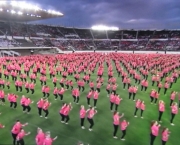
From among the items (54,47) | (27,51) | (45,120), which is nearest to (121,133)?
(45,120)

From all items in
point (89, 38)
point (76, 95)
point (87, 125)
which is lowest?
point (87, 125)

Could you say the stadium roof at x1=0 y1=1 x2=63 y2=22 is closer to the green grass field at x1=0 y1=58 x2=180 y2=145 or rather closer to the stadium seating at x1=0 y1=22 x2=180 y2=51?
the stadium seating at x1=0 y1=22 x2=180 y2=51

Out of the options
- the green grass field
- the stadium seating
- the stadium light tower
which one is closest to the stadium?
the green grass field

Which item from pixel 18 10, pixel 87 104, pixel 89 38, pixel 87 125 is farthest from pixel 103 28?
pixel 87 125

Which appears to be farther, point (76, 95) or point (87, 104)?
point (87, 104)

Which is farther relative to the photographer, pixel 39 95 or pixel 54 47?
pixel 54 47

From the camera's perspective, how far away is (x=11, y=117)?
48.9 ft

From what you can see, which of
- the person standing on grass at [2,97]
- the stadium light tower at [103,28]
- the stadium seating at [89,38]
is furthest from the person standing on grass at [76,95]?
the stadium light tower at [103,28]

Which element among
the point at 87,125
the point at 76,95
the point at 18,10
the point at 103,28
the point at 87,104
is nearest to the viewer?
the point at 87,125

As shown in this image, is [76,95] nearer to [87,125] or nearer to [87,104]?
[87,104]

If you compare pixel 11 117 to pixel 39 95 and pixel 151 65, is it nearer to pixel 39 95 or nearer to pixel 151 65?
pixel 39 95

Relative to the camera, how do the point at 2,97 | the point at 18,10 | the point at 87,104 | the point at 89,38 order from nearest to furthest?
the point at 2,97 → the point at 87,104 → the point at 18,10 → the point at 89,38

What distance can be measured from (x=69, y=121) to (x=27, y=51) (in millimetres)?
41917

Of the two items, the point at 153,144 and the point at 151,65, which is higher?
the point at 151,65
